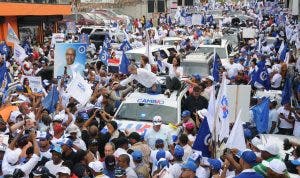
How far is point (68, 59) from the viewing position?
43.8 feet

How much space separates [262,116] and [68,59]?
5149mm

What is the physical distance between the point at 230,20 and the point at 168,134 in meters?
32.5

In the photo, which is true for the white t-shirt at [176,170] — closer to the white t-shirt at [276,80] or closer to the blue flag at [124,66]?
the blue flag at [124,66]

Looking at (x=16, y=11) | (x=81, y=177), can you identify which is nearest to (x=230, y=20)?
(x=16, y=11)

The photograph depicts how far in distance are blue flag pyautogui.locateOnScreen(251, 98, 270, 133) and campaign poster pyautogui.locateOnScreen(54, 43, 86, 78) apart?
457 cm

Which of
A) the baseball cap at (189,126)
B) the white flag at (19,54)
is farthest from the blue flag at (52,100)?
the white flag at (19,54)

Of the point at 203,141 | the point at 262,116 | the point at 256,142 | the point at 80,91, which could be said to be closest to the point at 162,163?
the point at 203,141

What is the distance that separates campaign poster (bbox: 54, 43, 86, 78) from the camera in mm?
13203

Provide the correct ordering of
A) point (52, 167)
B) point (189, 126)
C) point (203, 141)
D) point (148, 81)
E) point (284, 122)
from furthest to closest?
point (148, 81) → point (284, 122) → point (189, 126) → point (203, 141) → point (52, 167)

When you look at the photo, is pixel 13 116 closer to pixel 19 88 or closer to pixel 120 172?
pixel 19 88

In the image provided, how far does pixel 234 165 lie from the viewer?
6707 millimetres

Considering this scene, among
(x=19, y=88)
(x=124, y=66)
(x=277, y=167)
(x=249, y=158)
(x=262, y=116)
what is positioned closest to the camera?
(x=277, y=167)

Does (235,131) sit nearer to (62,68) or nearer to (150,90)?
(150,90)

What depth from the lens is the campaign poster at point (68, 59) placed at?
1320 cm
